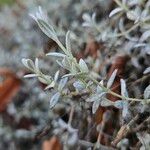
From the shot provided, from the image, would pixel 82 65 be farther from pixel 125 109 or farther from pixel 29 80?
pixel 29 80

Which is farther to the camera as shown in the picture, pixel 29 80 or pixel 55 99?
pixel 29 80

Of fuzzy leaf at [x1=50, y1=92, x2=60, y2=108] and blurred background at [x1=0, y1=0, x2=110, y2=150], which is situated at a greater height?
blurred background at [x1=0, y1=0, x2=110, y2=150]

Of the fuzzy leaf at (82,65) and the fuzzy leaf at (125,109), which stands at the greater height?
the fuzzy leaf at (82,65)

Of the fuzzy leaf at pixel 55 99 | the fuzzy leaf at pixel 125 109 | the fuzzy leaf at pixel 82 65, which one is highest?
the fuzzy leaf at pixel 82 65

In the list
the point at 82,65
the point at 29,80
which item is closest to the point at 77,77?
the point at 82,65

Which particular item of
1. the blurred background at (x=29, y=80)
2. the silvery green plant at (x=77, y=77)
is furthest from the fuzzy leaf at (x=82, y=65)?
the blurred background at (x=29, y=80)

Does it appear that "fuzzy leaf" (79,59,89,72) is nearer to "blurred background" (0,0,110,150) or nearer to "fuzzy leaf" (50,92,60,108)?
"fuzzy leaf" (50,92,60,108)

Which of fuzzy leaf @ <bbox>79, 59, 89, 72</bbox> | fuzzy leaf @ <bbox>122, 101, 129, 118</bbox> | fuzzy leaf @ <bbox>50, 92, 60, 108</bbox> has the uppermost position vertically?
fuzzy leaf @ <bbox>79, 59, 89, 72</bbox>

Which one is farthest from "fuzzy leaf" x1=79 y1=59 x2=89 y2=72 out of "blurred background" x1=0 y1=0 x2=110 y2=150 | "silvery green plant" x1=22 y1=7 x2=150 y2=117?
"blurred background" x1=0 y1=0 x2=110 y2=150

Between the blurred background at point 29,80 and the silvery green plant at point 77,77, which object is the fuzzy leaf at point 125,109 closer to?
the silvery green plant at point 77,77

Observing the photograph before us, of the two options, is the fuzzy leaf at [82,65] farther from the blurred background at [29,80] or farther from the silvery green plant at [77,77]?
the blurred background at [29,80]

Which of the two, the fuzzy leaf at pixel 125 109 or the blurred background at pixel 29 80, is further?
the blurred background at pixel 29 80
